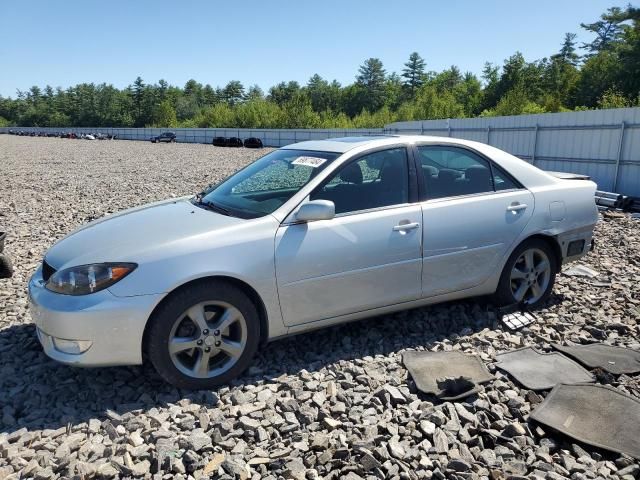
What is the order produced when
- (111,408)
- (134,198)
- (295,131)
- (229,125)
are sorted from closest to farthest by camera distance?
(111,408) → (134,198) → (295,131) → (229,125)

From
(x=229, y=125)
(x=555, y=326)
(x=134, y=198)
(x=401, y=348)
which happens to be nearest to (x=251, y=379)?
(x=401, y=348)

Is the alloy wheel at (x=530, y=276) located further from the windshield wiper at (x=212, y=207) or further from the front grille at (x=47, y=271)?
the front grille at (x=47, y=271)

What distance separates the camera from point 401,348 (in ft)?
13.6

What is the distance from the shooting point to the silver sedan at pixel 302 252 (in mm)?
3256

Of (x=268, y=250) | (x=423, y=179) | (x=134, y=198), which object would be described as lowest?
(x=134, y=198)

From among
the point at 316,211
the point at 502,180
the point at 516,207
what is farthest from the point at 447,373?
the point at 502,180

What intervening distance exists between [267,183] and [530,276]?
2529 millimetres

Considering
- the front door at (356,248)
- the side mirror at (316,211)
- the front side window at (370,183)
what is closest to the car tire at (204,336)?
the front door at (356,248)

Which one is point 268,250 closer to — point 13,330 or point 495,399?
point 495,399

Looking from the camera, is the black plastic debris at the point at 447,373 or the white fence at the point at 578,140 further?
the white fence at the point at 578,140

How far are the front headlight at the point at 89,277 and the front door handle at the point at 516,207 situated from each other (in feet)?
10.1

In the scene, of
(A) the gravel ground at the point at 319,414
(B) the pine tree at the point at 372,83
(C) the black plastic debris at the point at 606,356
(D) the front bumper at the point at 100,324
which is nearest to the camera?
(A) the gravel ground at the point at 319,414

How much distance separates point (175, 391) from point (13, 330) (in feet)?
6.42

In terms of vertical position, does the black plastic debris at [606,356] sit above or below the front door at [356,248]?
below
